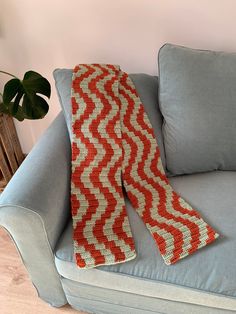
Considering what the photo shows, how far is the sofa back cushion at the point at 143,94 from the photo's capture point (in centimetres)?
121

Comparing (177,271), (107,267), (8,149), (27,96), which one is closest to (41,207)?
(107,267)

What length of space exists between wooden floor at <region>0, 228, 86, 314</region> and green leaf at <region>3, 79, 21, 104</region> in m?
0.79

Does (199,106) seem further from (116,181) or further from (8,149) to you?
(8,149)

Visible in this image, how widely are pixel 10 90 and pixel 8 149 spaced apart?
52 centimetres

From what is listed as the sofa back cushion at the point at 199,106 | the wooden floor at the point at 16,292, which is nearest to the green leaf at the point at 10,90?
the sofa back cushion at the point at 199,106

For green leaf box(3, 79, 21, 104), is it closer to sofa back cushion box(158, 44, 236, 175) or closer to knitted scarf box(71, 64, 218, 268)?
knitted scarf box(71, 64, 218, 268)

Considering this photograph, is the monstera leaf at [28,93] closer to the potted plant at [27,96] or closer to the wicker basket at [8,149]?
the potted plant at [27,96]

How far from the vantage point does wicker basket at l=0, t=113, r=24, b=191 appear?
1658 mm

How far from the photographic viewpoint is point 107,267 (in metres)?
0.97

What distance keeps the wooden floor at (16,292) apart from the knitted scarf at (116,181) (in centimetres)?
48

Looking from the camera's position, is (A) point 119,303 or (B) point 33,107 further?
(B) point 33,107

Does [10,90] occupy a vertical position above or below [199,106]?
above

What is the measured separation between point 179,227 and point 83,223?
0.34 meters

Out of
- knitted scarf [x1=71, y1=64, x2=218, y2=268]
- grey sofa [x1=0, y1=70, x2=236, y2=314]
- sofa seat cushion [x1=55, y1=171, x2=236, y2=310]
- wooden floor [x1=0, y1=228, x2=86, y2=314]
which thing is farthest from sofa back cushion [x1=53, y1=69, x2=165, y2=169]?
wooden floor [x1=0, y1=228, x2=86, y2=314]
